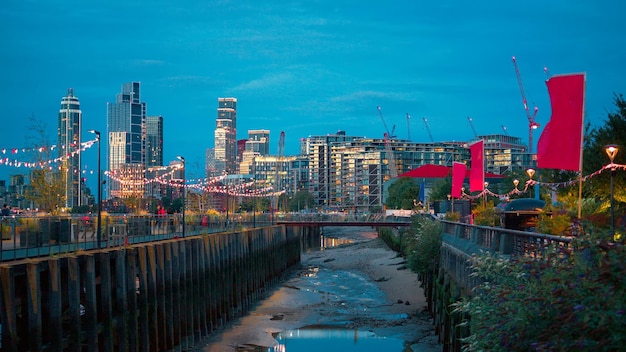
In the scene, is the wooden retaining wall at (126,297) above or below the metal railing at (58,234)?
below

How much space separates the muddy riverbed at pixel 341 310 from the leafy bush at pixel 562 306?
23318 millimetres

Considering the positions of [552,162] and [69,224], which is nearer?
[552,162]

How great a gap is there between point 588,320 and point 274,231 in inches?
2650

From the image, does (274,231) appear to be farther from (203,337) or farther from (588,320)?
(588,320)

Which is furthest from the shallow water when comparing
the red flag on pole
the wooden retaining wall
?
the red flag on pole

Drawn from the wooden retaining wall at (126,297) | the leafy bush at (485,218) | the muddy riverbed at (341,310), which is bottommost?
the muddy riverbed at (341,310)

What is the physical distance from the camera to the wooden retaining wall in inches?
830

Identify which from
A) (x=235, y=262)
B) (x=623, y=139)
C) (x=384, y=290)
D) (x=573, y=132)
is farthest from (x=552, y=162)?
(x=384, y=290)

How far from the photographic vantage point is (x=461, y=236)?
37625 millimetres

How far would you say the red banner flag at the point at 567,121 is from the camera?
2603 cm

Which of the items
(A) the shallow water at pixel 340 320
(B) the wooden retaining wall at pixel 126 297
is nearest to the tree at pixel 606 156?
(A) the shallow water at pixel 340 320

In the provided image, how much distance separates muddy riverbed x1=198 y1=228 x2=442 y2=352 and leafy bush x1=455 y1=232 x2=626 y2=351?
23318 mm

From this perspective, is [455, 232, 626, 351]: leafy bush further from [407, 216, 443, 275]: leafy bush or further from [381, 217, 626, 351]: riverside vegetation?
[407, 216, 443, 275]: leafy bush

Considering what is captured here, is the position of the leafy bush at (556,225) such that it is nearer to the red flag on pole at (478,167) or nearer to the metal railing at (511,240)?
the metal railing at (511,240)
